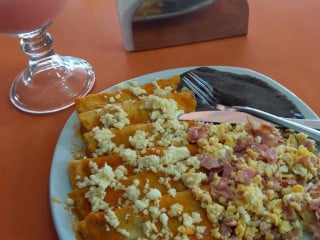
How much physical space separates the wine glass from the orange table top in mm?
21

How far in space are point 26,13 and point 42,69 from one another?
0.18 m

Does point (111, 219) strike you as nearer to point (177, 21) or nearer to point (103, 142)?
point (103, 142)

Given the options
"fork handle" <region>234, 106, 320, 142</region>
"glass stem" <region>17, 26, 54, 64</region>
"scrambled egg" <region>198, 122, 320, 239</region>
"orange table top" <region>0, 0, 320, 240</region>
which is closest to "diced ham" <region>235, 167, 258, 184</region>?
"scrambled egg" <region>198, 122, 320, 239</region>

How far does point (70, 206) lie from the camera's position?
2.27ft

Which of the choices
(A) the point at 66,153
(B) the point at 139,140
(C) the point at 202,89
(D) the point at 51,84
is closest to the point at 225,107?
(C) the point at 202,89

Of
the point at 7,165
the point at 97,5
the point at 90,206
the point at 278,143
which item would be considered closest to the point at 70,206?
the point at 90,206

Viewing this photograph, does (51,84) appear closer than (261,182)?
No

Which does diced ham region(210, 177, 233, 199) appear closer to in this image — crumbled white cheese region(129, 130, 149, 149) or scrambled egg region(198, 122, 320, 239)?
scrambled egg region(198, 122, 320, 239)

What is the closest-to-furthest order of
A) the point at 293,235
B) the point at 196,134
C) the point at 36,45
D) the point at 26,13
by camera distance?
the point at 293,235
the point at 196,134
the point at 26,13
the point at 36,45

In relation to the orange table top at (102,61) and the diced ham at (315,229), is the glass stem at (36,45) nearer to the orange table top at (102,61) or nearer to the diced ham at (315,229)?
the orange table top at (102,61)

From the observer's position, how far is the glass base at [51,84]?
36.2 inches

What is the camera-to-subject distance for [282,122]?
740 millimetres

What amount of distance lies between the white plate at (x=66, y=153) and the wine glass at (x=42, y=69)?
12 cm

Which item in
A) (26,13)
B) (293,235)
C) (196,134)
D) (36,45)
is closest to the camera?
(293,235)
